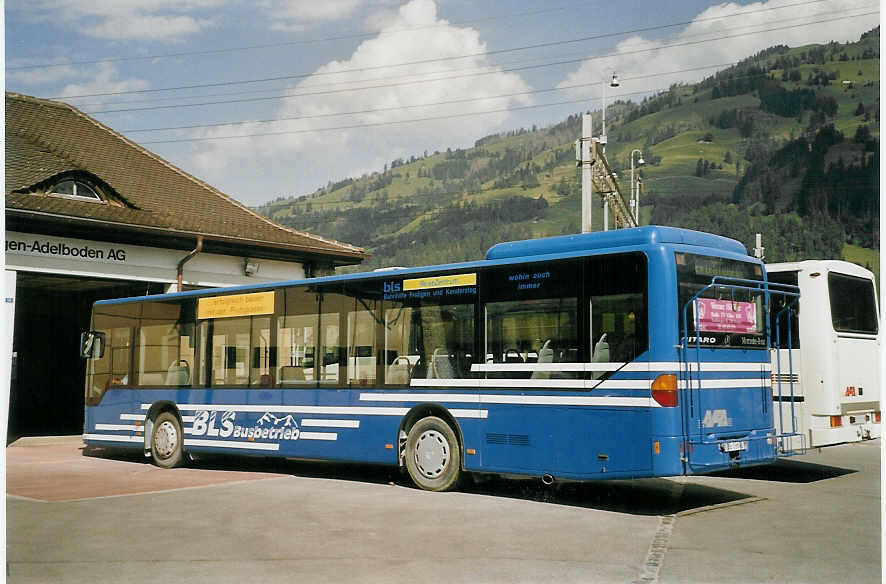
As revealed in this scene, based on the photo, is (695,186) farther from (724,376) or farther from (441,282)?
(724,376)

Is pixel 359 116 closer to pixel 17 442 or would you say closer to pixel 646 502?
pixel 17 442

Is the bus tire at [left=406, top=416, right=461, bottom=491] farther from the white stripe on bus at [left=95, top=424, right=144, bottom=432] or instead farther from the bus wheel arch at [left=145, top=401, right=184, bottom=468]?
the white stripe on bus at [left=95, top=424, right=144, bottom=432]

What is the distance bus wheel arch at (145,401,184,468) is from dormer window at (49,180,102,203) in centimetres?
762

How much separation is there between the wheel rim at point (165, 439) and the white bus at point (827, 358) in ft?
29.7

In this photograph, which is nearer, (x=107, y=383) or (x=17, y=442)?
(x=107, y=383)

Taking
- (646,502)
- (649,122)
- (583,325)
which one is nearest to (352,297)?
(583,325)

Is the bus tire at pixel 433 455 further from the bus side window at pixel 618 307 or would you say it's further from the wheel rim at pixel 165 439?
the wheel rim at pixel 165 439

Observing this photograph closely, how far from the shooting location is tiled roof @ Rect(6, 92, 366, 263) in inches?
841

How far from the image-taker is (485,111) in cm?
2655

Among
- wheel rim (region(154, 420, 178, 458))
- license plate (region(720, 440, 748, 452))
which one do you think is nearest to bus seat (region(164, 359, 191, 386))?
wheel rim (region(154, 420, 178, 458))

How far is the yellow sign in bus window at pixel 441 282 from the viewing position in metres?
11.9

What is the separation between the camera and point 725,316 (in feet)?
35.1

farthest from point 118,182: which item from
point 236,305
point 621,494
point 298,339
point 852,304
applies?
point 852,304

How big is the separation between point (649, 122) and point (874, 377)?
579ft
